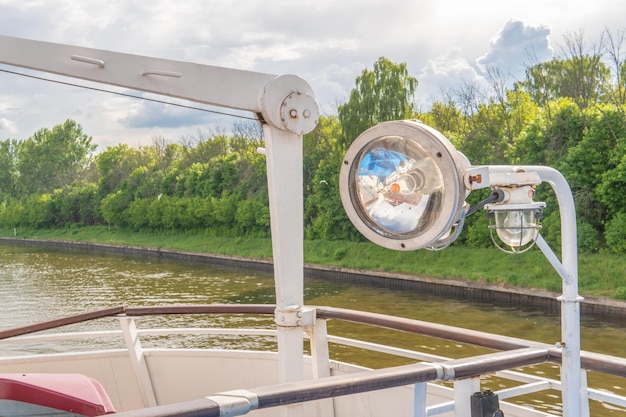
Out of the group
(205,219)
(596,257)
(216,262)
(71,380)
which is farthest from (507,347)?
(205,219)

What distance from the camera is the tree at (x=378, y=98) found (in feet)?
96.2

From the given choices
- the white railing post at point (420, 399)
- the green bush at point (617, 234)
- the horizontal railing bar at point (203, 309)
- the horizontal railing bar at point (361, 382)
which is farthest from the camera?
the green bush at point (617, 234)

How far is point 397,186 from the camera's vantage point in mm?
2193

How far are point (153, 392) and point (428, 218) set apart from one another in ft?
8.38

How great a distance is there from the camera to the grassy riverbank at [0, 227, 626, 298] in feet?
62.7

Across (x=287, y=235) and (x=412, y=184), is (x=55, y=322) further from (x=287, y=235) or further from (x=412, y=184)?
(x=412, y=184)

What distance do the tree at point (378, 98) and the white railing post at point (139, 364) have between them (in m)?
25.7

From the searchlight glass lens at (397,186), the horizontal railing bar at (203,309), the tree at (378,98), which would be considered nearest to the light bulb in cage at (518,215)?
the searchlight glass lens at (397,186)

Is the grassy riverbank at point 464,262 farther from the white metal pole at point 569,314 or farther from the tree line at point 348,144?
the white metal pole at point 569,314

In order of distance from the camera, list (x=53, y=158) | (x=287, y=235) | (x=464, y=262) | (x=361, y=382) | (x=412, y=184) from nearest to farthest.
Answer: (x=361, y=382), (x=412, y=184), (x=287, y=235), (x=464, y=262), (x=53, y=158)

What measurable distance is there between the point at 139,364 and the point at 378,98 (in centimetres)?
2656

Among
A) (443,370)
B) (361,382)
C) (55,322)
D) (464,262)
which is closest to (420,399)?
(443,370)

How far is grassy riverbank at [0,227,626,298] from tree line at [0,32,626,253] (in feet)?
2.75

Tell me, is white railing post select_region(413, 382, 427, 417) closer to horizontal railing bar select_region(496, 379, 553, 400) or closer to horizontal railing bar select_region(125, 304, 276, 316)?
horizontal railing bar select_region(496, 379, 553, 400)
